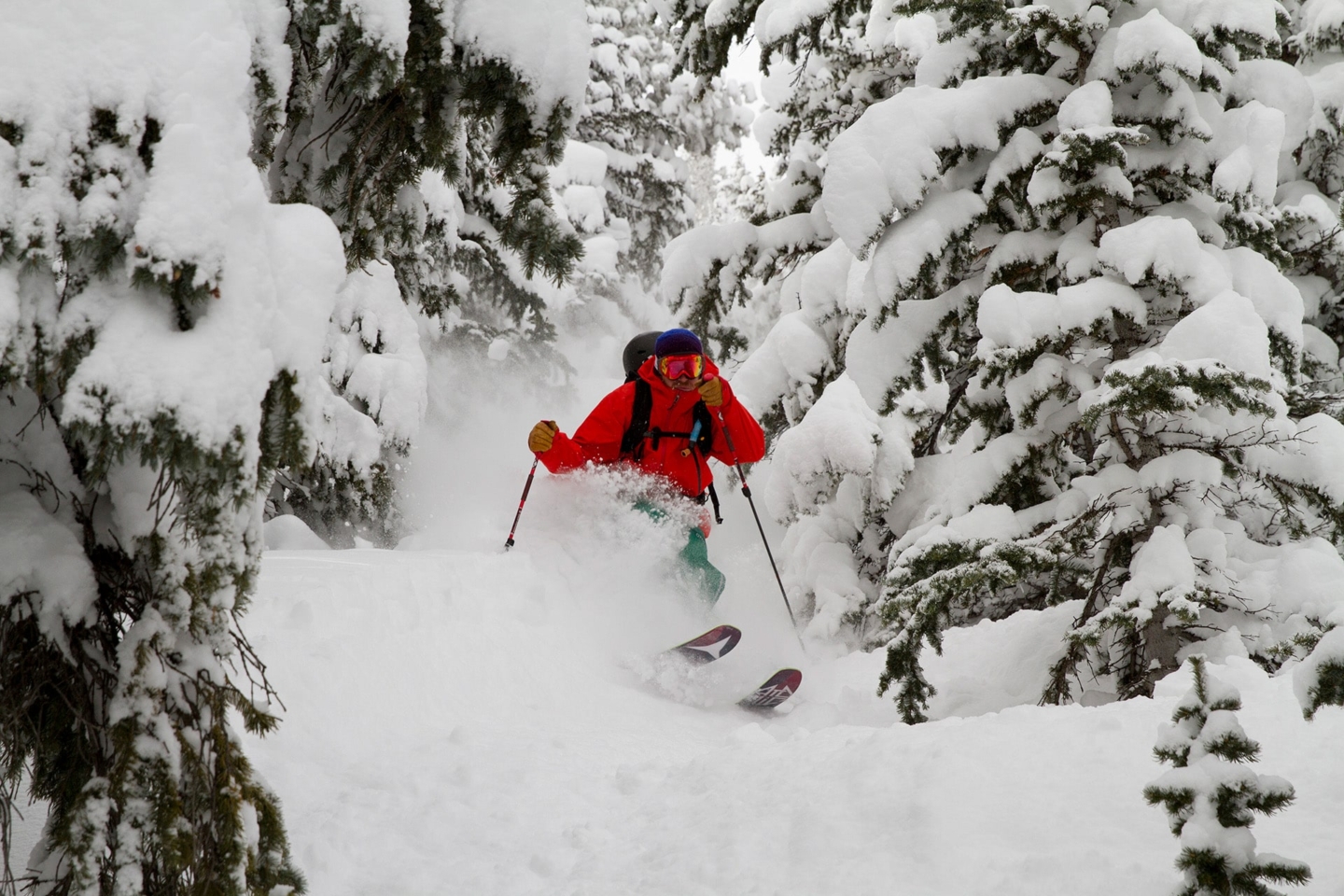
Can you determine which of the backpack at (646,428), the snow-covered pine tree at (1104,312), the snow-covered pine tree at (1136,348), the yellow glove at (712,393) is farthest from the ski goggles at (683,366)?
the snow-covered pine tree at (1136,348)

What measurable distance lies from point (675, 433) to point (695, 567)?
115 cm

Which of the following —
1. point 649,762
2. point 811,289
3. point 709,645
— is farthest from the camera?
point 811,289

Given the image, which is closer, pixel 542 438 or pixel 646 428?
pixel 542 438

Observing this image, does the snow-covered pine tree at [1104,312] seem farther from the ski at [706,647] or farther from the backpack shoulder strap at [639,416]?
the backpack shoulder strap at [639,416]

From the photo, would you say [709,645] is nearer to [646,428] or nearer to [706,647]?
[706,647]

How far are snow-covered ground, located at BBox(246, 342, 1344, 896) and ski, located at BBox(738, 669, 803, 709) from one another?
0.40ft

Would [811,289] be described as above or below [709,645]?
above

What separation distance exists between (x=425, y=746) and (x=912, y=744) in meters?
2.21

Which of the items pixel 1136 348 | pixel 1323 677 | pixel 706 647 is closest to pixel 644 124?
pixel 706 647

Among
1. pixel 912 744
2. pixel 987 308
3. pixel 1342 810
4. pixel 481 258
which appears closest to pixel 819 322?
pixel 987 308

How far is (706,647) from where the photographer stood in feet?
21.5

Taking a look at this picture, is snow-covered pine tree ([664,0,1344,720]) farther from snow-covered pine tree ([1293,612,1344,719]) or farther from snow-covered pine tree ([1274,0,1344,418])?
snow-covered pine tree ([1274,0,1344,418])

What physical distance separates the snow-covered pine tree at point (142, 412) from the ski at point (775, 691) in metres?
4.40

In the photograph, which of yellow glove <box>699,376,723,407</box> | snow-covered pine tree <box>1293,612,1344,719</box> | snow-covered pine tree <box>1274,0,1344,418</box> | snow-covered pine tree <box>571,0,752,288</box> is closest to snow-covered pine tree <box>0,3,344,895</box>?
snow-covered pine tree <box>1293,612,1344,719</box>
